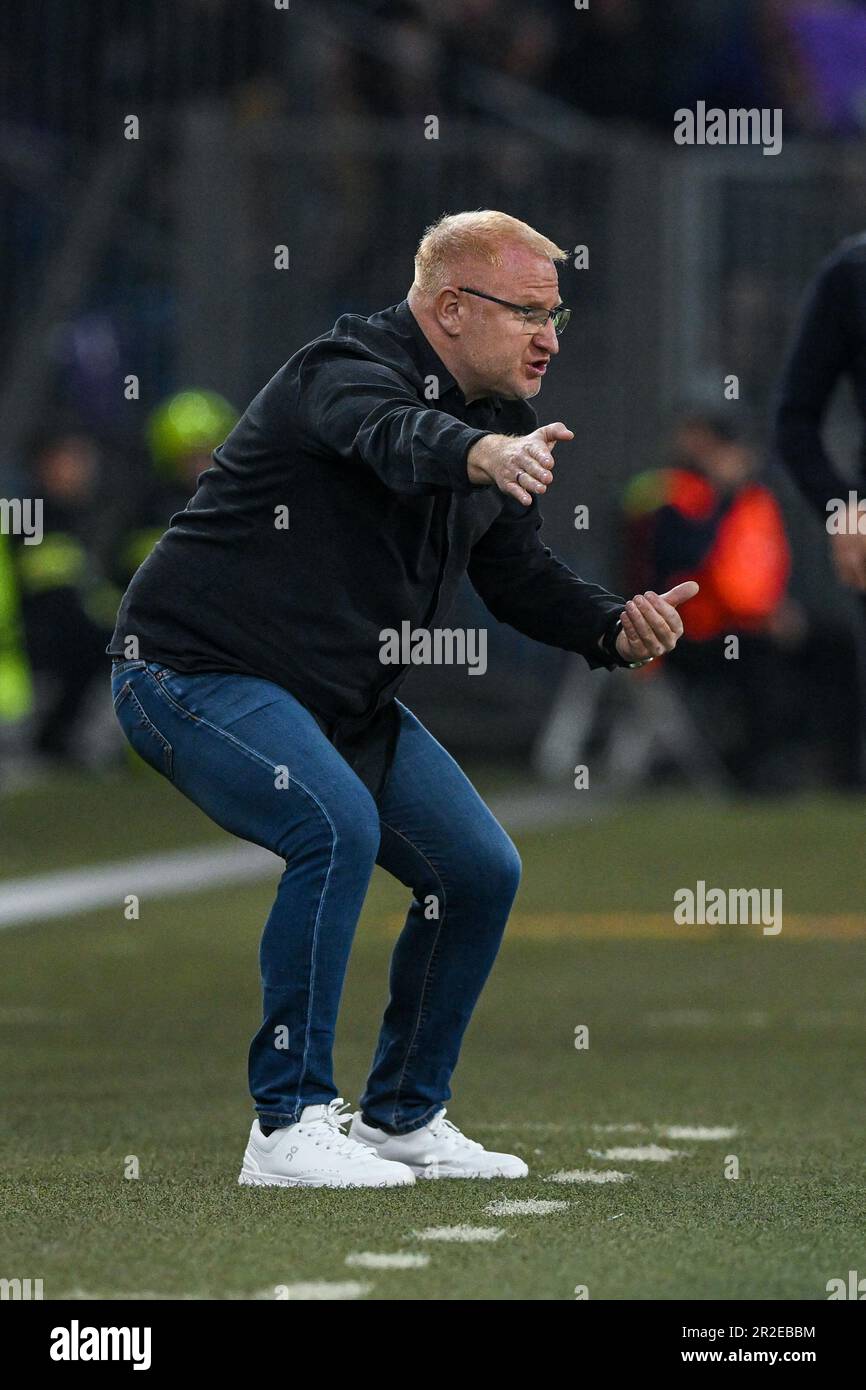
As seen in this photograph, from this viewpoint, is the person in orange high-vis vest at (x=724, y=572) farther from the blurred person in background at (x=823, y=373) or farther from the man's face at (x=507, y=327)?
the man's face at (x=507, y=327)

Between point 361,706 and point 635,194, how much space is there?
36.9 ft

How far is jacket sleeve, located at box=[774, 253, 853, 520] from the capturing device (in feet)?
18.9

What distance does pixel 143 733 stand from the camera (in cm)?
500

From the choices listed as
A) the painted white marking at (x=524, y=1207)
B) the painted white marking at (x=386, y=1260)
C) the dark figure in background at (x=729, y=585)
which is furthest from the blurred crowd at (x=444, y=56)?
the painted white marking at (x=386, y=1260)

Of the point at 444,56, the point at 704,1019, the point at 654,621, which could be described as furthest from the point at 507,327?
the point at 444,56

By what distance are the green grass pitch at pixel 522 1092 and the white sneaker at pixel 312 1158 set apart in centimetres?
6

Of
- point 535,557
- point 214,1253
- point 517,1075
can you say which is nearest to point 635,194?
point 517,1075

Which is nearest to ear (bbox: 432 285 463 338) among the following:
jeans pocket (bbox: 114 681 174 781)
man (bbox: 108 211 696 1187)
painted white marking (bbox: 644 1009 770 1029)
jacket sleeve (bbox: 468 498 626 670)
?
man (bbox: 108 211 696 1187)

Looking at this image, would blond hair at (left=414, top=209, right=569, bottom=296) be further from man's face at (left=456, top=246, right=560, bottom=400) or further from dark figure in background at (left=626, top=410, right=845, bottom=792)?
dark figure in background at (left=626, top=410, right=845, bottom=792)

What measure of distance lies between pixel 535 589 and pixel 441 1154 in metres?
1.06

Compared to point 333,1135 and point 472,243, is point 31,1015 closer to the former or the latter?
point 333,1135

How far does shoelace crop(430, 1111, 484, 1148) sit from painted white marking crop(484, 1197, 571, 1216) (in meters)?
0.32

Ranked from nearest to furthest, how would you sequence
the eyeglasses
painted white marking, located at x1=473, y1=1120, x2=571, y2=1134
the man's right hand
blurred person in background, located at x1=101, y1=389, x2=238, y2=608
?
the man's right hand < the eyeglasses < painted white marking, located at x1=473, y1=1120, x2=571, y2=1134 < blurred person in background, located at x1=101, y1=389, x2=238, y2=608

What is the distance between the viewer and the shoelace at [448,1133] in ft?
16.9
